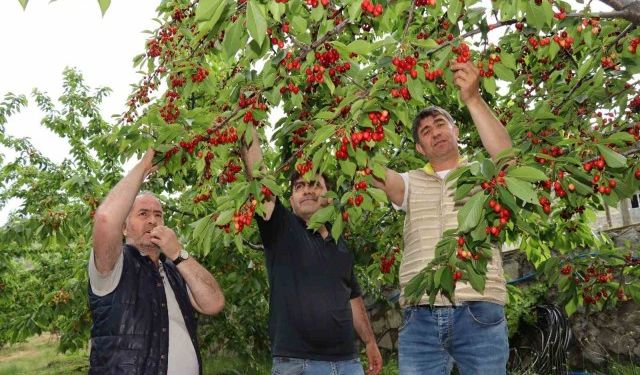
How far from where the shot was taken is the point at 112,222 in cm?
244

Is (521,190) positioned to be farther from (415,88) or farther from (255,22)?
(255,22)

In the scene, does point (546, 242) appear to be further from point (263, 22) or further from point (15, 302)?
point (15, 302)

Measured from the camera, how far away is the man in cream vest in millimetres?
2213

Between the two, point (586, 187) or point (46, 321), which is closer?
point (586, 187)

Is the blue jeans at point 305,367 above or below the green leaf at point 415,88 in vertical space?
below

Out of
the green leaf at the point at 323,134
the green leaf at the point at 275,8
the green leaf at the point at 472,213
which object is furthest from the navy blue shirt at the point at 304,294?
the green leaf at the point at 275,8

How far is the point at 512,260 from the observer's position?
779 centimetres

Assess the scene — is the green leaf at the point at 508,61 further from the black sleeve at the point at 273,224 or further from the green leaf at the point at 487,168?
the black sleeve at the point at 273,224

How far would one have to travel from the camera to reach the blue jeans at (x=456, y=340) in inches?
93.9

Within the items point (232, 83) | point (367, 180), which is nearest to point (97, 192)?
point (232, 83)

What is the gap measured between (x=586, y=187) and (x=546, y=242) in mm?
2629

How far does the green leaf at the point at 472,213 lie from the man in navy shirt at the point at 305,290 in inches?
52.1

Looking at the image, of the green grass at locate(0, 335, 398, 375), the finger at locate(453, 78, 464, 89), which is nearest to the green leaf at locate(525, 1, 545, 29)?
the finger at locate(453, 78, 464, 89)

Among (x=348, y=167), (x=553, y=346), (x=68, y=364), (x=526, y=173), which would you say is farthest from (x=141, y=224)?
(x=68, y=364)
